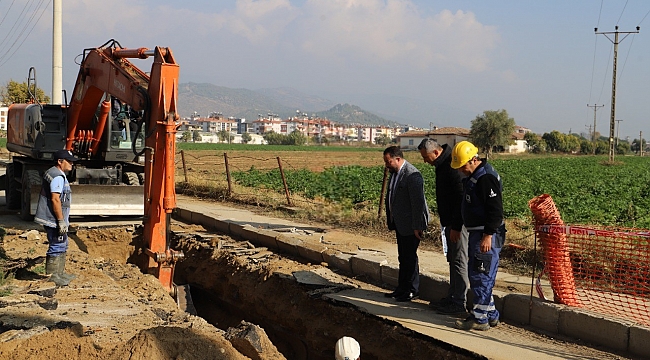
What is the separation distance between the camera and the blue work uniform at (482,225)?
5.85 m

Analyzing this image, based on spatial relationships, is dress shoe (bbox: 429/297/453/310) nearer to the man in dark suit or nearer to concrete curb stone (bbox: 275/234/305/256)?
the man in dark suit

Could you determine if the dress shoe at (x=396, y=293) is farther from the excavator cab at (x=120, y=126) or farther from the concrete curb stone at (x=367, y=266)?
the excavator cab at (x=120, y=126)

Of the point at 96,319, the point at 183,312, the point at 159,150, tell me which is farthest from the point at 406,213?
the point at 96,319

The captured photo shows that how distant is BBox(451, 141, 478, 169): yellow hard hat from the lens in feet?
19.7

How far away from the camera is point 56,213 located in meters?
7.53

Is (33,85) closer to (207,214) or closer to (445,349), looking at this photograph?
(207,214)

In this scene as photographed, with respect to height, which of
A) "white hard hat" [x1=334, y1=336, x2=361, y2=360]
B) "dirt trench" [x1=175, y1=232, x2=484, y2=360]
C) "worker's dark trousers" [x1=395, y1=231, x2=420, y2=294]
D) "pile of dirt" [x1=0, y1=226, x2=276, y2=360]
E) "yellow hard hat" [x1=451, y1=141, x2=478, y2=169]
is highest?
"yellow hard hat" [x1=451, y1=141, x2=478, y2=169]

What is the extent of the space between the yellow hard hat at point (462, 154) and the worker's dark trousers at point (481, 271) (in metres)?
0.71

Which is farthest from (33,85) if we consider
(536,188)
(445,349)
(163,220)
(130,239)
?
(536,188)

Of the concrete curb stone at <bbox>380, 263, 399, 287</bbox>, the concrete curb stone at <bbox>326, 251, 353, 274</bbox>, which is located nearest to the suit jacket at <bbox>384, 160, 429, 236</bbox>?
the concrete curb stone at <bbox>380, 263, 399, 287</bbox>

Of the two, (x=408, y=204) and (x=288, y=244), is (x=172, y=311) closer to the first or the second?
(x=408, y=204)

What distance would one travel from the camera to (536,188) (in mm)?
20438

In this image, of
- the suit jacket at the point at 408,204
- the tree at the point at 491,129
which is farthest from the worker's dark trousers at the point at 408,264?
the tree at the point at 491,129

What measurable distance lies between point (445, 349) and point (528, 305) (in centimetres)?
124
